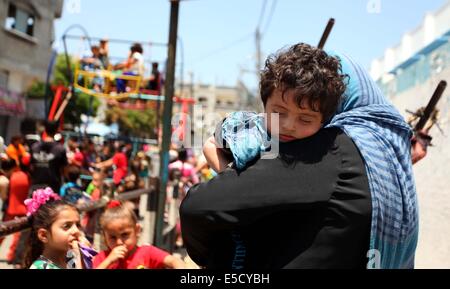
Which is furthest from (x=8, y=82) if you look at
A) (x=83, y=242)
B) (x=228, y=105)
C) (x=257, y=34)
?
(x=228, y=105)

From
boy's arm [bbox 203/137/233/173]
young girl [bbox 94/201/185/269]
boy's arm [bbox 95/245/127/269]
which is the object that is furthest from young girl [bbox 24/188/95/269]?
boy's arm [bbox 203/137/233/173]

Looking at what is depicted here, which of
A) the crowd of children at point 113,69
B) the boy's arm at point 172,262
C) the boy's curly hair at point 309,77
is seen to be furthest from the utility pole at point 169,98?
the crowd of children at point 113,69

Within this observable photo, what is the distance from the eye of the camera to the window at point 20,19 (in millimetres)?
16938

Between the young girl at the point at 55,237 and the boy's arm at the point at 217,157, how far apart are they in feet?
4.66

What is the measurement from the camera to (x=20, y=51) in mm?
18625

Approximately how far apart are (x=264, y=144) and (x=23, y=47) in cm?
1940

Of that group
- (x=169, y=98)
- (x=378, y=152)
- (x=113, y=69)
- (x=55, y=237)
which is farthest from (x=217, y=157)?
(x=113, y=69)

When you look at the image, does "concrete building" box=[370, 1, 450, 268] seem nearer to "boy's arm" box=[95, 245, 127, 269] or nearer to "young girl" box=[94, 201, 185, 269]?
"young girl" box=[94, 201, 185, 269]

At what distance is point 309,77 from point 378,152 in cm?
22

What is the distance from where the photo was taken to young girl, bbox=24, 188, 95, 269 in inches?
95.3

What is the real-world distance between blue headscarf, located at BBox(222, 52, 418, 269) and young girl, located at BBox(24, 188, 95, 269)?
4.99 feet

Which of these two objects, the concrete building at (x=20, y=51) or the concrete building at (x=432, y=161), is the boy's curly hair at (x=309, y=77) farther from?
the concrete building at (x=20, y=51)
